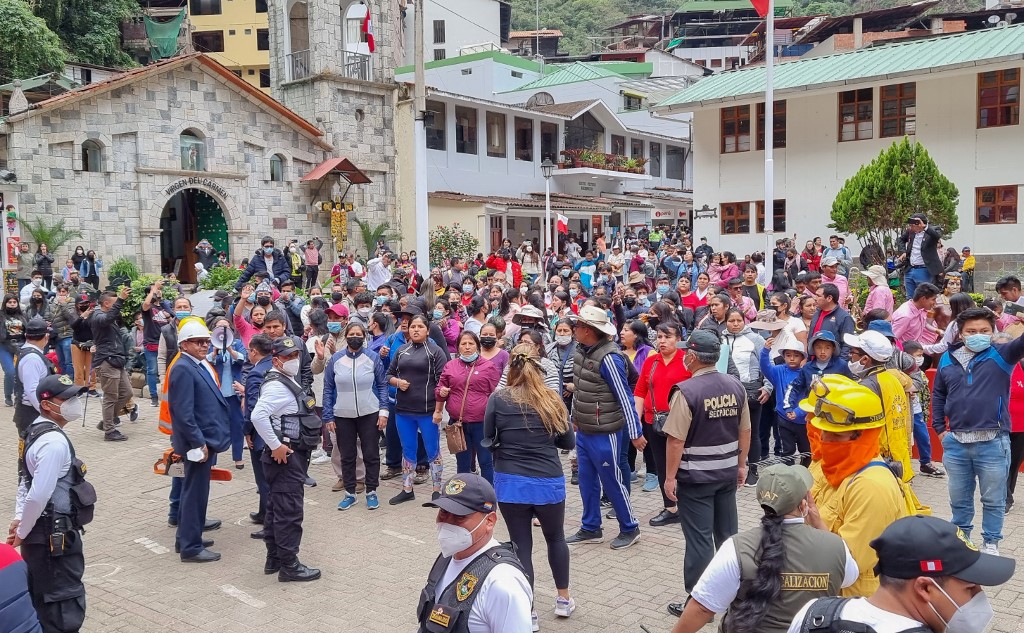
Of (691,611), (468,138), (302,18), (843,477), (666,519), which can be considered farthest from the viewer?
(468,138)

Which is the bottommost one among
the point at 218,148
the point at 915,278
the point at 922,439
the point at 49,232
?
the point at 922,439

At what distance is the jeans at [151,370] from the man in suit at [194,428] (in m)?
6.51

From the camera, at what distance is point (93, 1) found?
127 ft

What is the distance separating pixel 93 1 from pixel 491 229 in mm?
22573

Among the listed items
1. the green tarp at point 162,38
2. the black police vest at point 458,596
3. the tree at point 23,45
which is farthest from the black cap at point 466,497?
the green tarp at point 162,38

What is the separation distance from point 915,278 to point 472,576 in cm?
1224

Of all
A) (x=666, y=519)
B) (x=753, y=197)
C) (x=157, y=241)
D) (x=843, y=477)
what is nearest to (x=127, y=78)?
(x=157, y=241)

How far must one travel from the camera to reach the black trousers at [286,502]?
20.8 ft

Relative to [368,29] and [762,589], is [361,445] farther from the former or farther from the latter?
[368,29]

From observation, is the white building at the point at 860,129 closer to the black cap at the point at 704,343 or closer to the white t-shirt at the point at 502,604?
the black cap at the point at 704,343

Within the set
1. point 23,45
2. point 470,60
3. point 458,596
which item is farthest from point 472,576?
point 470,60

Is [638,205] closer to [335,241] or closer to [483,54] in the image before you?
[483,54]

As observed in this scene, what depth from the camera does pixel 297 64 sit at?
2830 cm

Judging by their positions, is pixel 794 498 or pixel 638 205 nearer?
pixel 794 498
